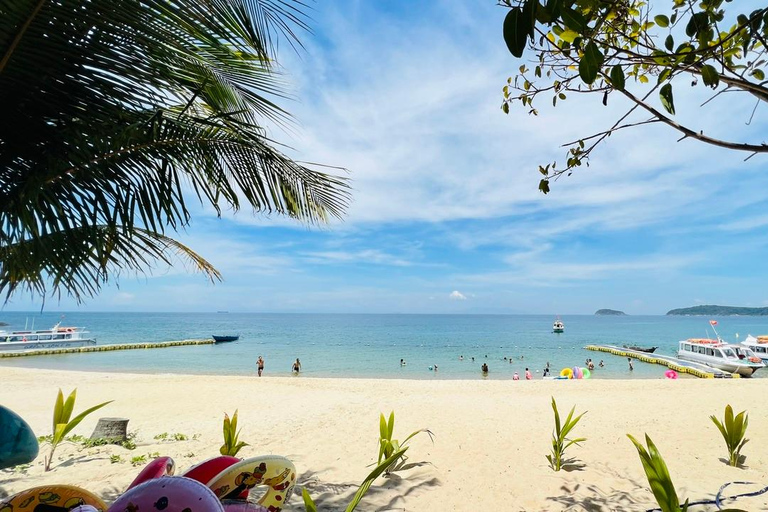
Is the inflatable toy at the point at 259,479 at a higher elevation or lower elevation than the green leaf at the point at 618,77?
lower

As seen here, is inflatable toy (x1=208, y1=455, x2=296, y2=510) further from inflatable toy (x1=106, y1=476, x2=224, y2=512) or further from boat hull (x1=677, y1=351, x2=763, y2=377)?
boat hull (x1=677, y1=351, x2=763, y2=377)

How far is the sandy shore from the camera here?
4.17 meters

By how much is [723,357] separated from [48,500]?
103 ft

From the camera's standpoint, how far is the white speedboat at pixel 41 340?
111 feet

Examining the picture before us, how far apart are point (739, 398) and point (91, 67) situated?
49.2 ft

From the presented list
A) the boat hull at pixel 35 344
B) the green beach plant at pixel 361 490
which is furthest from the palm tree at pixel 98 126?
the boat hull at pixel 35 344

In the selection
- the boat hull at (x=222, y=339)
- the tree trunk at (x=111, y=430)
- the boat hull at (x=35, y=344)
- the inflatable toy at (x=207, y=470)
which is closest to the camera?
the inflatable toy at (x=207, y=470)

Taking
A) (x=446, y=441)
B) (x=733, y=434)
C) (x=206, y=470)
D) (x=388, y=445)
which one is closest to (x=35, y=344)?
(x=446, y=441)

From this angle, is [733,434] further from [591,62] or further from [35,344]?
[35,344]

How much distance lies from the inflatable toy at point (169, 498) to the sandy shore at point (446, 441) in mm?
2642

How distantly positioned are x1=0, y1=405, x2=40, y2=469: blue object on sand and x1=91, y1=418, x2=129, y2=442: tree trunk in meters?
5.19

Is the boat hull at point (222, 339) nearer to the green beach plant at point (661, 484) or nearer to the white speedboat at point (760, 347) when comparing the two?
the white speedboat at point (760, 347)

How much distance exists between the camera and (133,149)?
2.22m

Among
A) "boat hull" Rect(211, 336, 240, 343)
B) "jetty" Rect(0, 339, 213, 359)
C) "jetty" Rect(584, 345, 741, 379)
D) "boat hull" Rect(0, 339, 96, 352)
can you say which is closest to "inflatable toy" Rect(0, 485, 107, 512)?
"jetty" Rect(584, 345, 741, 379)
